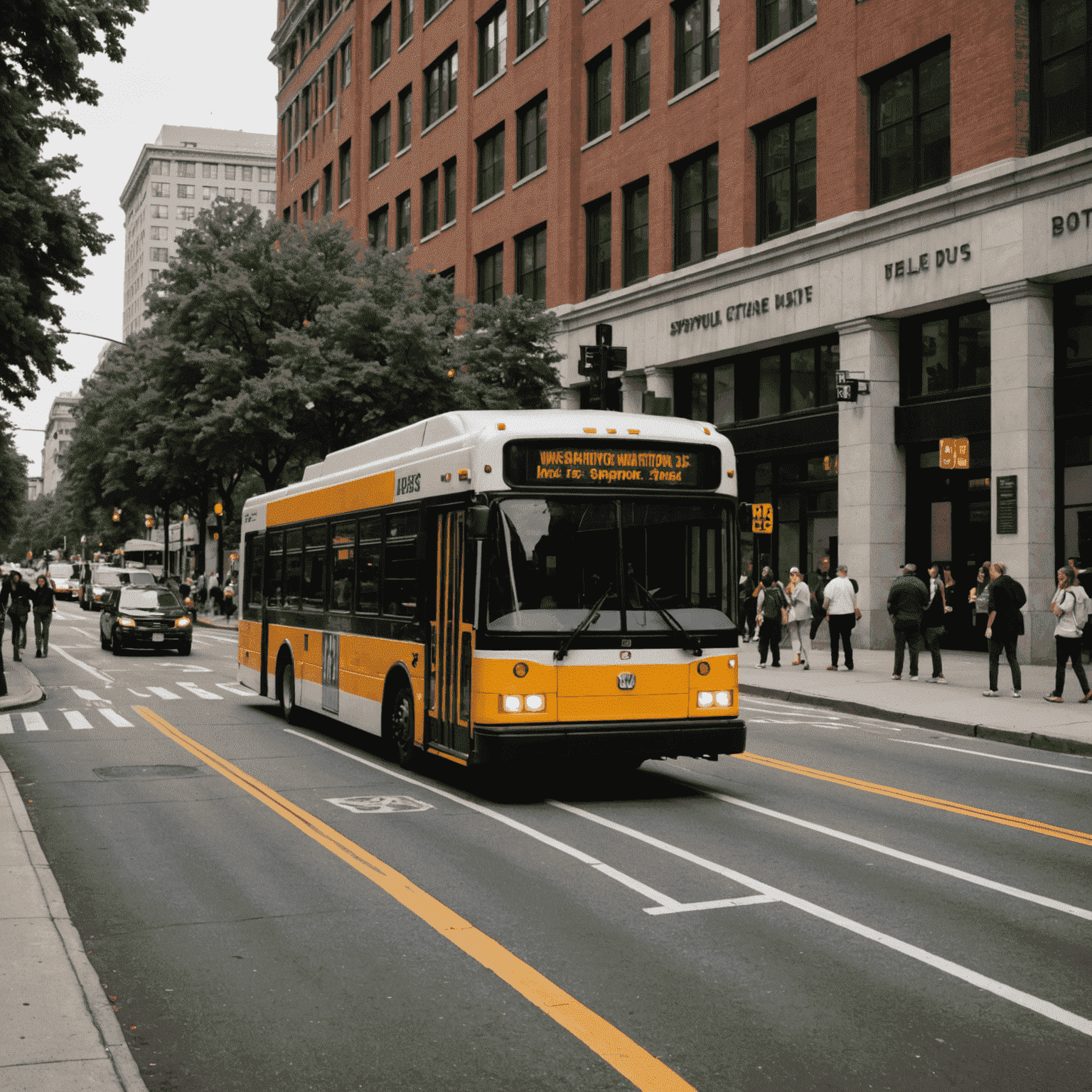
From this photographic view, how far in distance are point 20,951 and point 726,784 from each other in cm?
662

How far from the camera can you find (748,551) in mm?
30906

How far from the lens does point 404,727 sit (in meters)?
11.7

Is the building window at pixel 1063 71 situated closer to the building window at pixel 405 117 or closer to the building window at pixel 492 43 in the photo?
the building window at pixel 492 43

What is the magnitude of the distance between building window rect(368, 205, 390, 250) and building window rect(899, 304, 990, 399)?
27463 mm

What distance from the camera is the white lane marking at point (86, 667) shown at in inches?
915

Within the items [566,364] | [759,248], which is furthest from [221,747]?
[566,364]

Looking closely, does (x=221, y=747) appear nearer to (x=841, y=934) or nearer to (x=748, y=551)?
(x=841, y=934)

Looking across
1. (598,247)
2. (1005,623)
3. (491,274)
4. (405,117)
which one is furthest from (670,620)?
(405,117)

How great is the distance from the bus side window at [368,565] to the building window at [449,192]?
32.7m

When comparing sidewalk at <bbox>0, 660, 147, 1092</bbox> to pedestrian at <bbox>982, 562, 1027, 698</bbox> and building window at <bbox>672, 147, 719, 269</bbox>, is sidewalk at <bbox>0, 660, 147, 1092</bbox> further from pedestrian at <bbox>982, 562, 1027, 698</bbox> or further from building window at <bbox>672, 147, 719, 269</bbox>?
building window at <bbox>672, 147, 719, 269</bbox>

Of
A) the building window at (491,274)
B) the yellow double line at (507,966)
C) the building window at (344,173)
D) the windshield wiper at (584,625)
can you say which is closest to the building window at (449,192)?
the building window at (491,274)

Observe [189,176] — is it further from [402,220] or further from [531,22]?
[531,22]

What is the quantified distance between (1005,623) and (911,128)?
A: 1192 cm

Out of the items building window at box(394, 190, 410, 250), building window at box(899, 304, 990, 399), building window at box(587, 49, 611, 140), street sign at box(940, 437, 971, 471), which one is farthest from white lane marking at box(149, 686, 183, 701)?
building window at box(394, 190, 410, 250)
